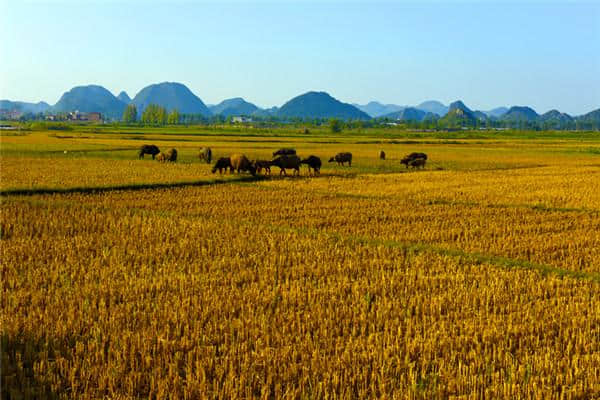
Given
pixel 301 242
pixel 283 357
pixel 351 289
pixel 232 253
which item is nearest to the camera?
pixel 283 357

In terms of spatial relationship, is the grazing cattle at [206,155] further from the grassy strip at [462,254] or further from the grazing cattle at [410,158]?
the grassy strip at [462,254]

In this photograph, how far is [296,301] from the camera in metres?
8.90

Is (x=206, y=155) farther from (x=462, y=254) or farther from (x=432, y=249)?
(x=462, y=254)

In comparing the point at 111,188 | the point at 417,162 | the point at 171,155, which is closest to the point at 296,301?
the point at 111,188

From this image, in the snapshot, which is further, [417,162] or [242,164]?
[417,162]

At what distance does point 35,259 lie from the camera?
1161 cm

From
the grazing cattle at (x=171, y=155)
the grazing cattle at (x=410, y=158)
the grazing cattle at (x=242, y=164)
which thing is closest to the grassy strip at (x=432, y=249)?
the grazing cattle at (x=242, y=164)

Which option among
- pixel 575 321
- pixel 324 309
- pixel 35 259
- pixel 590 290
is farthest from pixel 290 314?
pixel 35 259

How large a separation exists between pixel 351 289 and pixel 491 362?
11.3ft

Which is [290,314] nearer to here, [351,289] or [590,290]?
[351,289]

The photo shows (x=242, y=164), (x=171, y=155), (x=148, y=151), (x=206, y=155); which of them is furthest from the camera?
Result: (x=148, y=151)

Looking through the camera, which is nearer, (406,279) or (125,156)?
(406,279)

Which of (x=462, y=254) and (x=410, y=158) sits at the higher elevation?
(x=410, y=158)

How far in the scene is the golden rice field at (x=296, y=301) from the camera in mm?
6066
